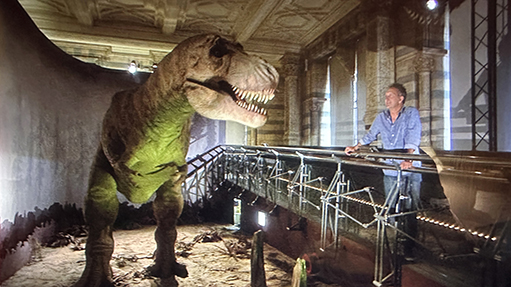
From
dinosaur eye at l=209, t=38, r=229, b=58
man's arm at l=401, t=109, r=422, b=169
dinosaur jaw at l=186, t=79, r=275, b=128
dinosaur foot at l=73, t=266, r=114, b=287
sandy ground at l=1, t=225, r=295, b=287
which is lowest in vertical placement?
sandy ground at l=1, t=225, r=295, b=287

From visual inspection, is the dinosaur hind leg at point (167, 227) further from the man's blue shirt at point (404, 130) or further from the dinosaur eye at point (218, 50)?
the man's blue shirt at point (404, 130)

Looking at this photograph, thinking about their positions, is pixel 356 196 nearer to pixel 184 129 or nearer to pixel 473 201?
pixel 473 201

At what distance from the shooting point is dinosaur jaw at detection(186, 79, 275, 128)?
3.78 feet

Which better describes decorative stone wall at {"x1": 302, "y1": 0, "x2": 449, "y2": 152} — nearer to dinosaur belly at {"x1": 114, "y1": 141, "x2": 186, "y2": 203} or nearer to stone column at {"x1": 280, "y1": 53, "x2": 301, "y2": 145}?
stone column at {"x1": 280, "y1": 53, "x2": 301, "y2": 145}

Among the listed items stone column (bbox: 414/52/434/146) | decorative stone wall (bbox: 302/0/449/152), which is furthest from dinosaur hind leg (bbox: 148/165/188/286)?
stone column (bbox: 414/52/434/146)

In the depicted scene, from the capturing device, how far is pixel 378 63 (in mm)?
3859

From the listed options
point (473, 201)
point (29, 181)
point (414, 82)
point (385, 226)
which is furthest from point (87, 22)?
point (414, 82)

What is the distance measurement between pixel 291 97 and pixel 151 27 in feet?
7.34

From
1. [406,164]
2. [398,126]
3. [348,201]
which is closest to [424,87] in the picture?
[398,126]

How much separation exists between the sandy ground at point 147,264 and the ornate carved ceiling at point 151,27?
4.54 ft

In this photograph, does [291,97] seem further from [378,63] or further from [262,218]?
[262,218]

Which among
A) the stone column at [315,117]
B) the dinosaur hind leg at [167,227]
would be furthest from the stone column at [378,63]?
the dinosaur hind leg at [167,227]

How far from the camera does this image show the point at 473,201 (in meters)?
0.90

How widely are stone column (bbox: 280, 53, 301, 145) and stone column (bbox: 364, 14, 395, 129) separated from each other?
97 centimetres
